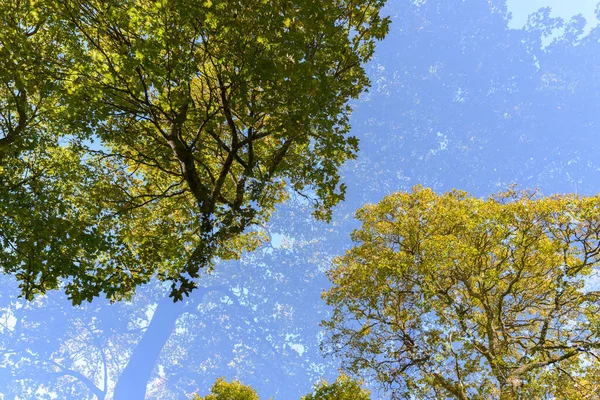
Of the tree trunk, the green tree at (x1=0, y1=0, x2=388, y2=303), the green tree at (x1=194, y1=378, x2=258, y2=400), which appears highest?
the tree trunk

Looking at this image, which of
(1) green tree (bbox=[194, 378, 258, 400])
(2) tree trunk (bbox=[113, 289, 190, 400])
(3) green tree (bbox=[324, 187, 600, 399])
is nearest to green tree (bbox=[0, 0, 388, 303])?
(3) green tree (bbox=[324, 187, 600, 399])

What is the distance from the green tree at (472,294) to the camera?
304 inches

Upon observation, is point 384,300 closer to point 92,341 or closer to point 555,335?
point 555,335

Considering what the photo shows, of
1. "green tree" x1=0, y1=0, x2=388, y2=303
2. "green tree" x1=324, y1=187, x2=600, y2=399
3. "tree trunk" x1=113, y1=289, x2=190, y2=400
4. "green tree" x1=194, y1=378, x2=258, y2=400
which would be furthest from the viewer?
"tree trunk" x1=113, y1=289, x2=190, y2=400

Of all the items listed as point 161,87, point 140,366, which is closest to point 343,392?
point 161,87

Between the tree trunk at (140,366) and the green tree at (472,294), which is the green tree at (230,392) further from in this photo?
the tree trunk at (140,366)

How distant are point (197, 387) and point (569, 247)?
1890 inches

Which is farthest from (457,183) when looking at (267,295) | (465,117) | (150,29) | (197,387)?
(150,29)

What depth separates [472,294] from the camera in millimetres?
9172

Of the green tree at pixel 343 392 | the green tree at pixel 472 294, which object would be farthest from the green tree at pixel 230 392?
the green tree at pixel 472 294

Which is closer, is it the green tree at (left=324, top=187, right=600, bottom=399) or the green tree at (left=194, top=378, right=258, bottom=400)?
the green tree at (left=324, top=187, right=600, bottom=399)

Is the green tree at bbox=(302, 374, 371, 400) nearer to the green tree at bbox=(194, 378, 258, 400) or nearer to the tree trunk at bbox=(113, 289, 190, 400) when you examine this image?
the green tree at bbox=(194, 378, 258, 400)

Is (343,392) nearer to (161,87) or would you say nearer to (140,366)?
(161,87)

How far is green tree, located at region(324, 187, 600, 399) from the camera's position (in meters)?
7.73
